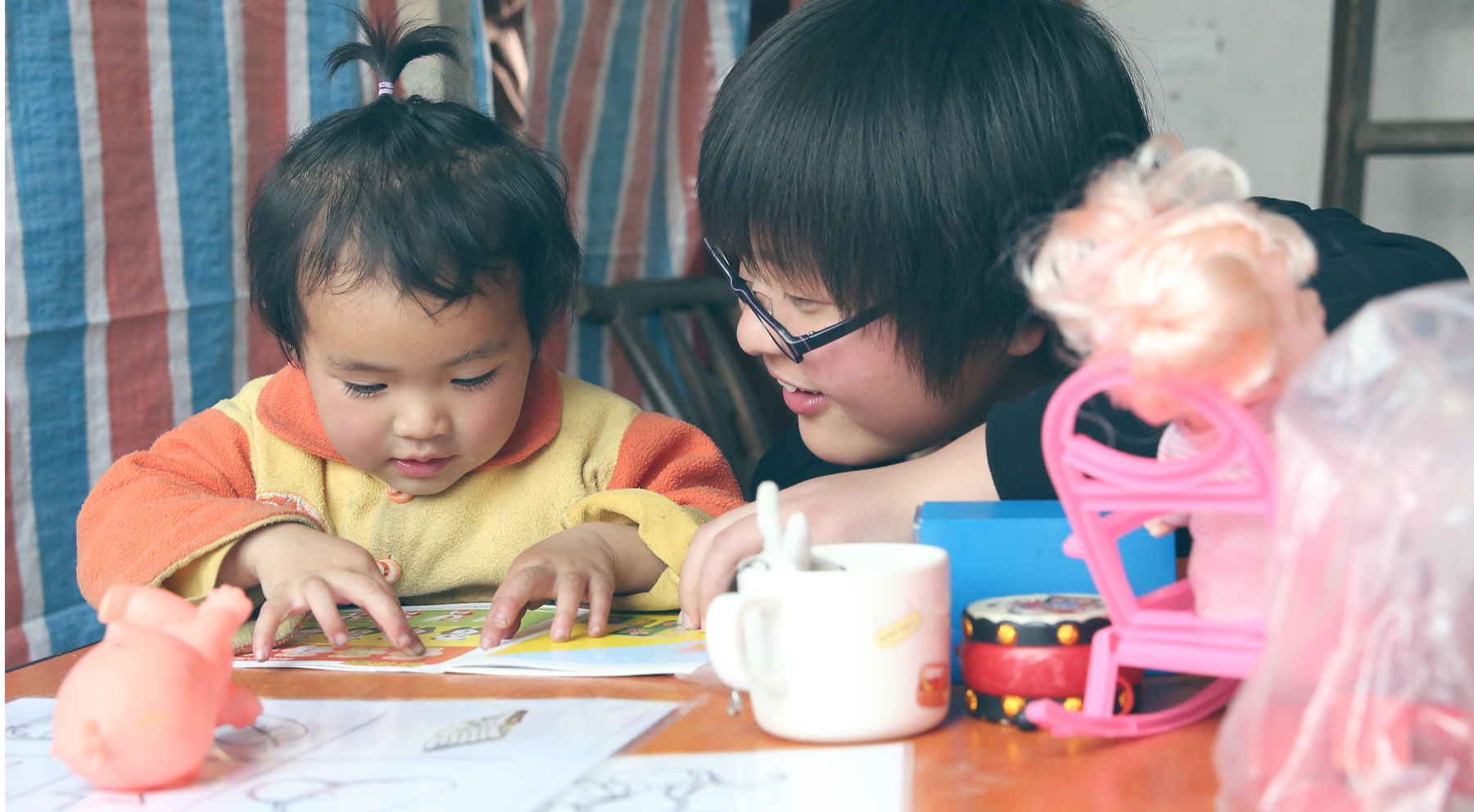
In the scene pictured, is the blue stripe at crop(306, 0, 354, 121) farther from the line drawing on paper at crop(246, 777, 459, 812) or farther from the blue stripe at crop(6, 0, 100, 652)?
the line drawing on paper at crop(246, 777, 459, 812)

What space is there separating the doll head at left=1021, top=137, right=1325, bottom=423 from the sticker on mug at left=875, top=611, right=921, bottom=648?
129 millimetres

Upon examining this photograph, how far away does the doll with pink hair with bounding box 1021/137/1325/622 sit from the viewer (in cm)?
38

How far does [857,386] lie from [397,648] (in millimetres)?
406

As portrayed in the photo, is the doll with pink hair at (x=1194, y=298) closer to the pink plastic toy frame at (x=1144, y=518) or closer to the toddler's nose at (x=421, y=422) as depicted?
the pink plastic toy frame at (x=1144, y=518)

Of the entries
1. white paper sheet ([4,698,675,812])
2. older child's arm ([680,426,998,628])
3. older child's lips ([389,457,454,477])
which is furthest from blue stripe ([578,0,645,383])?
white paper sheet ([4,698,675,812])

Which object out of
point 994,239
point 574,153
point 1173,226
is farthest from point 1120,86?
point 574,153

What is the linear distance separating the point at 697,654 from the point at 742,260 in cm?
38

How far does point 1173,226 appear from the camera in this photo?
401mm

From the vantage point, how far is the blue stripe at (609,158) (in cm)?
176

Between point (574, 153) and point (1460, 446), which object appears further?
point (574, 153)

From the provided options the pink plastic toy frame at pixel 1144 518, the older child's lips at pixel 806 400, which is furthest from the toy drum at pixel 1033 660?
the older child's lips at pixel 806 400

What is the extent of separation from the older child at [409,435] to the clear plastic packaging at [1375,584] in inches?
18.6

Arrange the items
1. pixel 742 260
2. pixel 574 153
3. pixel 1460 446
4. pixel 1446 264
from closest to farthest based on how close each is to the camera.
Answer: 1. pixel 1460 446
2. pixel 1446 264
3. pixel 742 260
4. pixel 574 153

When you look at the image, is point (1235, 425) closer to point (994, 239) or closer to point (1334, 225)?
point (994, 239)
